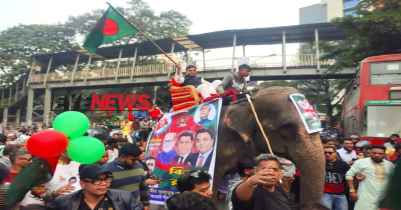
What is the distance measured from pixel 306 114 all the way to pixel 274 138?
535 millimetres

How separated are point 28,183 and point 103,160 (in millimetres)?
2092

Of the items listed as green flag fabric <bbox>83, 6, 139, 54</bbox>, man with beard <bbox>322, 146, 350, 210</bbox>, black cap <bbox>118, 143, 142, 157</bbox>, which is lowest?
man with beard <bbox>322, 146, 350, 210</bbox>

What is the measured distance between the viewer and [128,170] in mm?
3680

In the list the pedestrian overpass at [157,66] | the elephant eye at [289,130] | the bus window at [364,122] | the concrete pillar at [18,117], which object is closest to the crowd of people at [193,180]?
the elephant eye at [289,130]

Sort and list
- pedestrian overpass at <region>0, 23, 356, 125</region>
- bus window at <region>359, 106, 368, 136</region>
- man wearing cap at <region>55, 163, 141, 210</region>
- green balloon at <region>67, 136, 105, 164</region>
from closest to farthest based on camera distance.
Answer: man wearing cap at <region>55, 163, 141, 210</region> < green balloon at <region>67, 136, 105, 164</region> < bus window at <region>359, 106, 368, 136</region> < pedestrian overpass at <region>0, 23, 356, 125</region>

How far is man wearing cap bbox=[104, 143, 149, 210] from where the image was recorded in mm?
3582

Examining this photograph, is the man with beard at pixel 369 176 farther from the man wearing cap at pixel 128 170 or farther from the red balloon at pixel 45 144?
the red balloon at pixel 45 144

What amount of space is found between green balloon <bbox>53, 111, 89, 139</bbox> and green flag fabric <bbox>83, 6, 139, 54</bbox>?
10.6 feet

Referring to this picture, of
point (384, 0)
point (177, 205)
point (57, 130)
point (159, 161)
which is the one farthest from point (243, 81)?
point (384, 0)

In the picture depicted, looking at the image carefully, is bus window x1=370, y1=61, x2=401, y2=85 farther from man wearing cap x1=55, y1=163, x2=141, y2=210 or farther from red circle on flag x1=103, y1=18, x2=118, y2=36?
man wearing cap x1=55, y1=163, x2=141, y2=210

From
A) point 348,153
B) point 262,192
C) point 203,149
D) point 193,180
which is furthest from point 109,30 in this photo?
point 348,153

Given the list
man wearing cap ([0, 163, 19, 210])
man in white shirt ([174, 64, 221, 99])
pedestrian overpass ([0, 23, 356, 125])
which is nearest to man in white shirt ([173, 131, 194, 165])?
man in white shirt ([174, 64, 221, 99])

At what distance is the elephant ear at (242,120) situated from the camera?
423cm

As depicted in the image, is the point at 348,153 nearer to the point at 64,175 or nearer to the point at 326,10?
the point at 64,175
